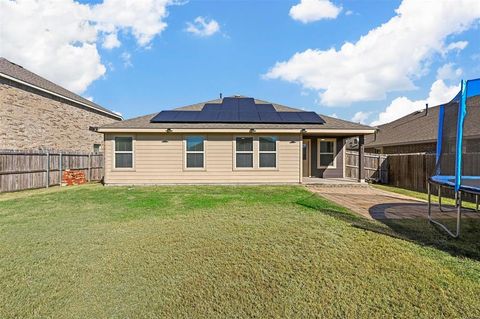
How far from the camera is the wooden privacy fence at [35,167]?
10.6m

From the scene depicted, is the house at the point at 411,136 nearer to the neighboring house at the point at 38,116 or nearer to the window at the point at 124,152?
the window at the point at 124,152

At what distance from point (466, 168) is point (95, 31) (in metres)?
18.9

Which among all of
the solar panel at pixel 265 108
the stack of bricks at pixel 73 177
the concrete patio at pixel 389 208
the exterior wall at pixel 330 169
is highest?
the solar panel at pixel 265 108

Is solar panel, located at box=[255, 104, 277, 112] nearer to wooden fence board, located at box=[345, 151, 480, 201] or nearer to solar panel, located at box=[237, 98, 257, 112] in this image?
solar panel, located at box=[237, 98, 257, 112]

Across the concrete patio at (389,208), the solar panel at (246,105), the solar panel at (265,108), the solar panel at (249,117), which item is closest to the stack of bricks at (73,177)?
the solar panel at (249,117)

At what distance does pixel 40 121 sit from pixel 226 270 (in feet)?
56.9

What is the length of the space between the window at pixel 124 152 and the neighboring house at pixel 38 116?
1.41m

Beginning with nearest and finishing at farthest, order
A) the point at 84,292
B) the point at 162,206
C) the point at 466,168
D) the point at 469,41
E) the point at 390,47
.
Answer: the point at 84,292 → the point at 162,206 → the point at 466,168 → the point at 469,41 → the point at 390,47

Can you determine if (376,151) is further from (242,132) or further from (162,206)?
(162,206)

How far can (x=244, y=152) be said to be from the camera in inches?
476

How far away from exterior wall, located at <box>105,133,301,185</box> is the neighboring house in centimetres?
258

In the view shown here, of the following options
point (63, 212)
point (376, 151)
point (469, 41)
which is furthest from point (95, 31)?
point (376, 151)

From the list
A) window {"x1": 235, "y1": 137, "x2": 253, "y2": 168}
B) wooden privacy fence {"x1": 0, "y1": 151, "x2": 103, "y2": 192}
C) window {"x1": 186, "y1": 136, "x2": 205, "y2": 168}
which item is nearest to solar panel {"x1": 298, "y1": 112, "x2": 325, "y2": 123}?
window {"x1": 235, "y1": 137, "x2": 253, "y2": 168}

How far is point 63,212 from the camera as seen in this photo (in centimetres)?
688
